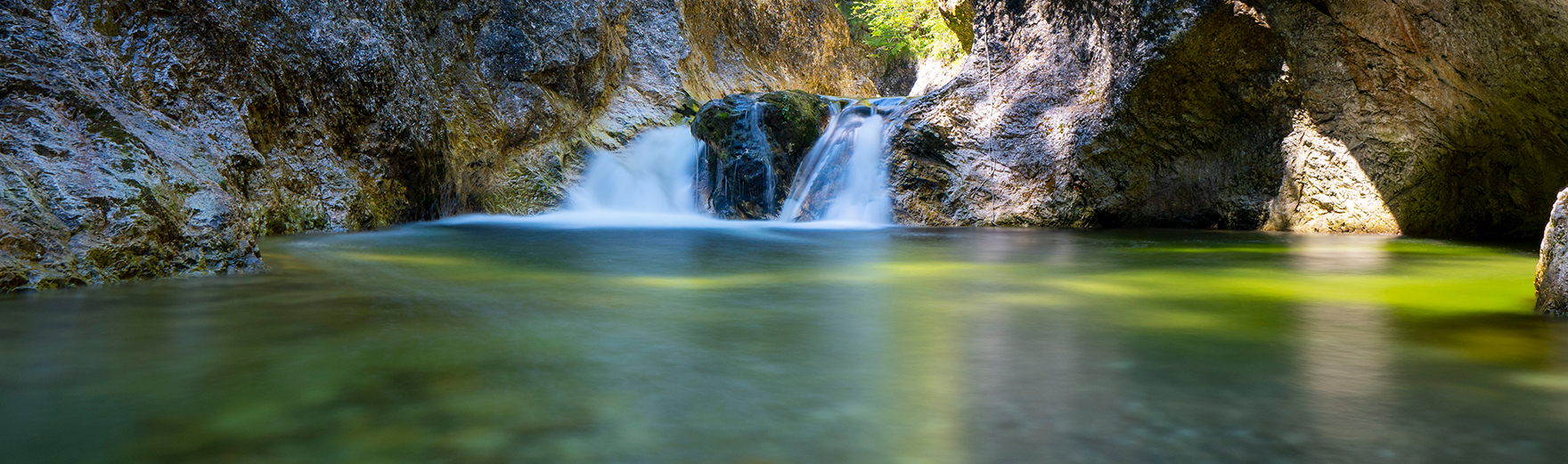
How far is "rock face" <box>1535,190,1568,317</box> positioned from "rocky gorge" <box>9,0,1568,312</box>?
3.01 metres

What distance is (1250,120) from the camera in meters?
8.27

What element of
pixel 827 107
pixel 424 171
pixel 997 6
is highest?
pixel 997 6

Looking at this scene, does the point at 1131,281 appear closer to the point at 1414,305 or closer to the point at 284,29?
the point at 1414,305

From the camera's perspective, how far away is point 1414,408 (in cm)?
182

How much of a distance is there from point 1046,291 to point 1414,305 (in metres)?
1.21

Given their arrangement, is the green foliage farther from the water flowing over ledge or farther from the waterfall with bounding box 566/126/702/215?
the water flowing over ledge

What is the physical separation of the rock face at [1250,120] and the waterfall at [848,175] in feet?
0.83

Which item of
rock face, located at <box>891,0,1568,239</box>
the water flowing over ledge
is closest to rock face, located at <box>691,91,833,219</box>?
the water flowing over ledge

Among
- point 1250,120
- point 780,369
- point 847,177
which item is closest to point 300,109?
point 847,177

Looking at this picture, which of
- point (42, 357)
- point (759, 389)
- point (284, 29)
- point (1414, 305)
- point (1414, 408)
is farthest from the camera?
point (284, 29)

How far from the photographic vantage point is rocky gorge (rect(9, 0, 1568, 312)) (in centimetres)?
403

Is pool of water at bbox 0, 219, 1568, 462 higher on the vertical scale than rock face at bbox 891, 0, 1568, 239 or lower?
lower

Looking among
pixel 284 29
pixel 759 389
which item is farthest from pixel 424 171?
pixel 759 389

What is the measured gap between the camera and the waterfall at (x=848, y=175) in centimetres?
935
